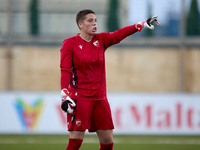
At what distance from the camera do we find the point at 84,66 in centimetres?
430

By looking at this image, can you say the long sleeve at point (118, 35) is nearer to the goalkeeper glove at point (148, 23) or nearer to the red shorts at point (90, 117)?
the goalkeeper glove at point (148, 23)

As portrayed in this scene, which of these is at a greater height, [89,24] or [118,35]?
[89,24]

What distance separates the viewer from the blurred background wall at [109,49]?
12633 mm

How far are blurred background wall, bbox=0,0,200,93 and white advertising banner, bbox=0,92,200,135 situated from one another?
135 inches

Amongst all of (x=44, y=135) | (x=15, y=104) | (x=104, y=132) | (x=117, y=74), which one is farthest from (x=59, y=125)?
(x=104, y=132)

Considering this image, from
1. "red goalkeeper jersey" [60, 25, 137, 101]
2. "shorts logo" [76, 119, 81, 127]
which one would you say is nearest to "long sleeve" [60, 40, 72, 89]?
"red goalkeeper jersey" [60, 25, 137, 101]

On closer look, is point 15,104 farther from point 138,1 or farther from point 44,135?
point 138,1

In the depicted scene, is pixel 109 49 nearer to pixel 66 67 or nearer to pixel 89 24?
pixel 89 24

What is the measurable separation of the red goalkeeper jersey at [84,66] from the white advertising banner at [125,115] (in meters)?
4.86

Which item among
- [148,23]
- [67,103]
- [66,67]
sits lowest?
[67,103]

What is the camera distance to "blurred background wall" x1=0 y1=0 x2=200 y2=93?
1263 cm

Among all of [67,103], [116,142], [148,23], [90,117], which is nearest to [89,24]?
[148,23]

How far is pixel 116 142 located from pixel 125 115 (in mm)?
1181

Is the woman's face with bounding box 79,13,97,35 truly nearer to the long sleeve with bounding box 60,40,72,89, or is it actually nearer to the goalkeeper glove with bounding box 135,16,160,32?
the long sleeve with bounding box 60,40,72,89
